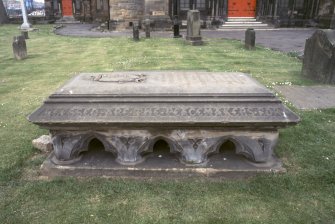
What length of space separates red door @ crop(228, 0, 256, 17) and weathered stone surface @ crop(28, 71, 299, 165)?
19150mm

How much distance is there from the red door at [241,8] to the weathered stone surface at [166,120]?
62.8ft

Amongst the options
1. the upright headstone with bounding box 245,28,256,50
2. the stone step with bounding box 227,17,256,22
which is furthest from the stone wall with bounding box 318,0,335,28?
the upright headstone with bounding box 245,28,256,50

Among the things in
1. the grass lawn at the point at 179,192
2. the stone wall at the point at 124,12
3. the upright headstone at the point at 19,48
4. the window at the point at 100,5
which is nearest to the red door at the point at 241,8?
the stone wall at the point at 124,12

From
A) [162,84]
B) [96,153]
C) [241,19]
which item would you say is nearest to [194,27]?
[241,19]

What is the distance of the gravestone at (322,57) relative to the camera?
6.83 metres

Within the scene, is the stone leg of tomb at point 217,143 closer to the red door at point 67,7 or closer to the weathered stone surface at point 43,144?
the weathered stone surface at point 43,144

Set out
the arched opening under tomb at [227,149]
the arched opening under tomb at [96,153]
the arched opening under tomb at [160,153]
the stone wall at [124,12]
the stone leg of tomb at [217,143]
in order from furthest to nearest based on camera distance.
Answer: the stone wall at [124,12], the arched opening under tomb at [227,149], the arched opening under tomb at [96,153], the arched opening under tomb at [160,153], the stone leg of tomb at [217,143]

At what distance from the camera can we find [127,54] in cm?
1104

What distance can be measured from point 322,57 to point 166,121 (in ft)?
17.6

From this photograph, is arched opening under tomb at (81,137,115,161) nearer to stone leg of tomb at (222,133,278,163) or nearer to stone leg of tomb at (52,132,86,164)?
stone leg of tomb at (52,132,86,164)

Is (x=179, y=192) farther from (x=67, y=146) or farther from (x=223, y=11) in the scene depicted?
(x=223, y=11)

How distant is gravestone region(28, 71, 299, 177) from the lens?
310 cm

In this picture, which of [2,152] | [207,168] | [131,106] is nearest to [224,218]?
Answer: [207,168]

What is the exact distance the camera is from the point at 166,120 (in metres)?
3.07
